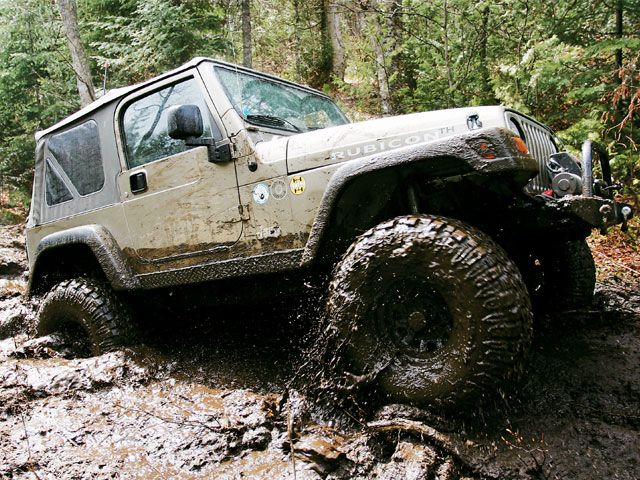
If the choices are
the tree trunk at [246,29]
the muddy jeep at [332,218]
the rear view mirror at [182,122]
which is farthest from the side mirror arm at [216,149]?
the tree trunk at [246,29]

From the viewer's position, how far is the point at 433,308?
2.29 metres

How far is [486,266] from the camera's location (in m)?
2.07

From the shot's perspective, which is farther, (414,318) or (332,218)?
(332,218)

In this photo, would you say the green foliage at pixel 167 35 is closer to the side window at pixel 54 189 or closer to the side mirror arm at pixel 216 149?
the side window at pixel 54 189

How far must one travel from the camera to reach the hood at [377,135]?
95.3 inches

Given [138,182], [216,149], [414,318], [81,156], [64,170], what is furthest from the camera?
[64,170]

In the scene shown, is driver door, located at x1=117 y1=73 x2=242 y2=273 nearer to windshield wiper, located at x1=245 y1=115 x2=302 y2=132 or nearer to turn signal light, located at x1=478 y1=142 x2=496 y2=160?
windshield wiper, located at x1=245 y1=115 x2=302 y2=132

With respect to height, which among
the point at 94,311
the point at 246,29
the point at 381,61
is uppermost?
the point at 246,29

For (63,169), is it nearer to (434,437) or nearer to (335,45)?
(434,437)

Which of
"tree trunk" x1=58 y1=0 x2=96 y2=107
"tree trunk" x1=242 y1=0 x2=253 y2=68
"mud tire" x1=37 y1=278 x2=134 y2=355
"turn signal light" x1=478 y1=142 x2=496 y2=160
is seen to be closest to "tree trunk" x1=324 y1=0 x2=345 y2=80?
"tree trunk" x1=242 y1=0 x2=253 y2=68

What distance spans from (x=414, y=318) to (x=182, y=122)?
1620 millimetres

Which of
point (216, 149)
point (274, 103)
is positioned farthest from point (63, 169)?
point (274, 103)

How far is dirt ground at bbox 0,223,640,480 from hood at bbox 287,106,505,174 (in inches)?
50.5

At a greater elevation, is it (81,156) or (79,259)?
(81,156)
